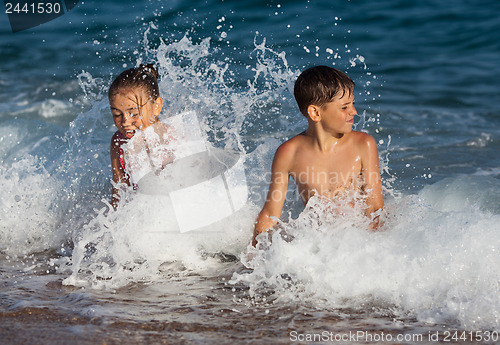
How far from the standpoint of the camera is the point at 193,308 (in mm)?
3029

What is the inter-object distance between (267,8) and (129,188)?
6994 millimetres

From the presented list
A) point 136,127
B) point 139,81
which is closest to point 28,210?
point 136,127

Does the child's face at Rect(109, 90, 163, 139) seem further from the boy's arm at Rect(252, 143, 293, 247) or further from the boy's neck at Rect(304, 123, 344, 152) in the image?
the boy's neck at Rect(304, 123, 344, 152)

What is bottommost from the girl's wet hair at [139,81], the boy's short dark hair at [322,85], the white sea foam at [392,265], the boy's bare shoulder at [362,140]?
the white sea foam at [392,265]

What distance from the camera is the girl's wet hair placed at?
4059 mm

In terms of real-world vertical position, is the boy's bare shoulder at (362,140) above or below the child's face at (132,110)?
below

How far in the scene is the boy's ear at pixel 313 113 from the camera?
360cm

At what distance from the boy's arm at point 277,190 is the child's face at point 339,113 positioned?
11.5 inches

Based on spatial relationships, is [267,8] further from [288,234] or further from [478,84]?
[288,234]

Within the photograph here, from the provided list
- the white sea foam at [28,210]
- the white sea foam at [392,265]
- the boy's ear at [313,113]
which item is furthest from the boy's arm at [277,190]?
the white sea foam at [28,210]

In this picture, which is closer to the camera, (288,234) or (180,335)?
(180,335)

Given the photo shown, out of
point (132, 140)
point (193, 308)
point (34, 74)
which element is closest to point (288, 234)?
point (193, 308)

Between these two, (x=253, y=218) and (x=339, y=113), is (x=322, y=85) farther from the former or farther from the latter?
(x=253, y=218)

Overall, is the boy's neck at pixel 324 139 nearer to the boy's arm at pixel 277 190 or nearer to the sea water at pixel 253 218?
the boy's arm at pixel 277 190
